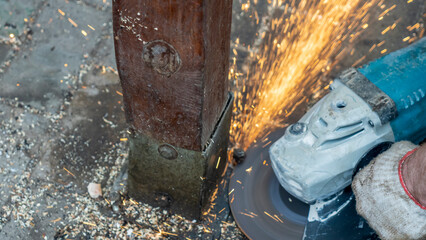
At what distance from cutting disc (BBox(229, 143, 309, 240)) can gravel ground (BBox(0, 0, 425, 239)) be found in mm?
112

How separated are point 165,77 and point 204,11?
0.45 meters

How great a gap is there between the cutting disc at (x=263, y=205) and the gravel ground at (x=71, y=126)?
112 mm

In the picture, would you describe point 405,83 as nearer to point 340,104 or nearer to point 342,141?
point 340,104

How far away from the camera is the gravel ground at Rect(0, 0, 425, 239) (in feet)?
11.2

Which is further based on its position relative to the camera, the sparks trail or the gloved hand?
the sparks trail

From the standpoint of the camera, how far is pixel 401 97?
9.69 feet

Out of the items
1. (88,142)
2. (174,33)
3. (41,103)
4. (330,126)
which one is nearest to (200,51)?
(174,33)

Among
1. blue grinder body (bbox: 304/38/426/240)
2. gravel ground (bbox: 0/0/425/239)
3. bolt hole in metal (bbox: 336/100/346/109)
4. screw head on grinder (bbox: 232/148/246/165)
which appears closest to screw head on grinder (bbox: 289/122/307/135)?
bolt hole in metal (bbox: 336/100/346/109)

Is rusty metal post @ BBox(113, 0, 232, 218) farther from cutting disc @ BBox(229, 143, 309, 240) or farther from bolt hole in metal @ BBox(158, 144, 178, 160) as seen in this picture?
cutting disc @ BBox(229, 143, 309, 240)

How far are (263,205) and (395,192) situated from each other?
111 centimetres

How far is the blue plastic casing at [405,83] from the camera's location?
2.97m

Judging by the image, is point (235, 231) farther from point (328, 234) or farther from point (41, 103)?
point (41, 103)

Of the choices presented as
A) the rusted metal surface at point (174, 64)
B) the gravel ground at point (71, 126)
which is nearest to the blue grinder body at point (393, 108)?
the gravel ground at point (71, 126)

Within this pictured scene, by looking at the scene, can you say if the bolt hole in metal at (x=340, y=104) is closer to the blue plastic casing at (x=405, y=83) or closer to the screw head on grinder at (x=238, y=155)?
the blue plastic casing at (x=405, y=83)
